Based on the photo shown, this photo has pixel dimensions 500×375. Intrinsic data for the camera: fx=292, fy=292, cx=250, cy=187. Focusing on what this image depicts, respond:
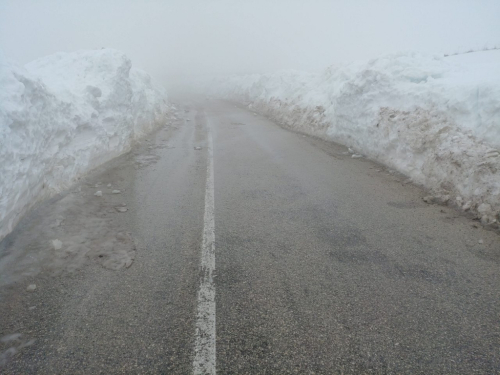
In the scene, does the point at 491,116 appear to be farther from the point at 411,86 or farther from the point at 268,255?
the point at 268,255

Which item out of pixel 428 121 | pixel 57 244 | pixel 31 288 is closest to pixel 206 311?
pixel 31 288

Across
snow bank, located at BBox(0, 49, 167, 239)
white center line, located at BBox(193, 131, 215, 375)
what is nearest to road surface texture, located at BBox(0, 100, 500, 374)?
white center line, located at BBox(193, 131, 215, 375)

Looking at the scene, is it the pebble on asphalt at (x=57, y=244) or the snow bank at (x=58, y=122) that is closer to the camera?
the pebble on asphalt at (x=57, y=244)

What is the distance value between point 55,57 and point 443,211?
10.8m

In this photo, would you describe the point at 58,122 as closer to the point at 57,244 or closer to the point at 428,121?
the point at 57,244

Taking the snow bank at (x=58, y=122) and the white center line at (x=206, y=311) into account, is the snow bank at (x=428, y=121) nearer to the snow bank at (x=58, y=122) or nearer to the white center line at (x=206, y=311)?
the white center line at (x=206, y=311)

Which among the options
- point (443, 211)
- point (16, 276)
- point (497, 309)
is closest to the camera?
point (497, 309)

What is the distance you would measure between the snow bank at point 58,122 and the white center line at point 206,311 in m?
2.68

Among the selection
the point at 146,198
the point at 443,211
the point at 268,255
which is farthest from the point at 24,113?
the point at 443,211

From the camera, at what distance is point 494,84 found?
5.26 metres

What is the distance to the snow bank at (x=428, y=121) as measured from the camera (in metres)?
4.85

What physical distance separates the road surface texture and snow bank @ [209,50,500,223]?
0.55 metres

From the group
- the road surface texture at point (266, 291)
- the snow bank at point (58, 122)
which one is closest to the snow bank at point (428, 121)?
the road surface texture at point (266, 291)

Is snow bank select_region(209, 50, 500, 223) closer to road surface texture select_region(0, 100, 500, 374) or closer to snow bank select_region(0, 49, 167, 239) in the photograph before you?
road surface texture select_region(0, 100, 500, 374)
